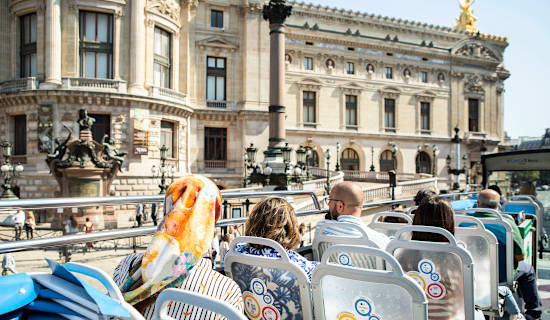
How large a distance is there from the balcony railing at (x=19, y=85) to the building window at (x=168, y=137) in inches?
335

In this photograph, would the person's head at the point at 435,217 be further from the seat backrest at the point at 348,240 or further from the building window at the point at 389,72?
the building window at the point at 389,72

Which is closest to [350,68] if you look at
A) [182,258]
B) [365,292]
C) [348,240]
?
[348,240]

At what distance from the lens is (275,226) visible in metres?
3.25

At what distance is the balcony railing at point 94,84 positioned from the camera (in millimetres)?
26516

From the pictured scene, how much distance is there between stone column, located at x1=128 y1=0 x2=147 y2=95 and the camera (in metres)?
27.7

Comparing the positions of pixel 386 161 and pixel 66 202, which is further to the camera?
pixel 386 161

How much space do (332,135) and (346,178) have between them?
20.2ft

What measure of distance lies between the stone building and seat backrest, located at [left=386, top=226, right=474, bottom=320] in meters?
26.3

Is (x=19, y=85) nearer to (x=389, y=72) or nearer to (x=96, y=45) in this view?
(x=96, y=45)

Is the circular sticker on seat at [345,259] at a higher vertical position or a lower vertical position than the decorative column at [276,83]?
lower

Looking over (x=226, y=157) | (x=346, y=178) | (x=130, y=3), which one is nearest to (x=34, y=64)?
(x=130, y=3)

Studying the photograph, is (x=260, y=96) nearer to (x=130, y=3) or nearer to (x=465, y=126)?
(x=130, y=3)

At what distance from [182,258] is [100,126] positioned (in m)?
27.8

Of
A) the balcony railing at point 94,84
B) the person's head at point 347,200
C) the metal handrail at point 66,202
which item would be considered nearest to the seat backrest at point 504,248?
the person's head at point 347,200
